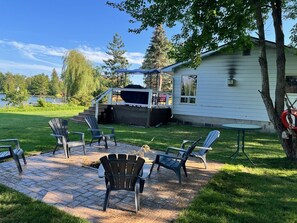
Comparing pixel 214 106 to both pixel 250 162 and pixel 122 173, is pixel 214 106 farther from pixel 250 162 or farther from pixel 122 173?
pixel 122 173

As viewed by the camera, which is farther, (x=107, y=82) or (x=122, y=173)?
(x=107, y=82)

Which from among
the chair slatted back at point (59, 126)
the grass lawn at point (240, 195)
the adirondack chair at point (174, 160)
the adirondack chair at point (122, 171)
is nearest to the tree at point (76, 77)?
the grass lawn at point (240, 195)

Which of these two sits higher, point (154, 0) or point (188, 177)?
point (154, 0)

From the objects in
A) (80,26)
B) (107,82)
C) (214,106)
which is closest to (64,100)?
(80,26)

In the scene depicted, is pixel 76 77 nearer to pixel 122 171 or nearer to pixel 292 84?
pixel 292 84

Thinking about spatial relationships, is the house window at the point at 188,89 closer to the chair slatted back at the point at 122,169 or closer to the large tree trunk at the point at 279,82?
the large tree trunk at the point at 279,82

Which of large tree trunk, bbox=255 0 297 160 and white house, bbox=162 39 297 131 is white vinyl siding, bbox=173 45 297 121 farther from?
large tree trunk, bbox=255 0 297 160

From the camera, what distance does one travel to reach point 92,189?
371 cm

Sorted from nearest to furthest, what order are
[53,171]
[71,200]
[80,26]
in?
1. [71,200]
2. [53,171]
3. [80,26]

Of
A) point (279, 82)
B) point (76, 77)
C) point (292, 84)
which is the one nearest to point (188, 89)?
point (292, 84)

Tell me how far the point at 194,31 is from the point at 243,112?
245 inches

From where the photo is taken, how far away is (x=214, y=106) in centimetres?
1208

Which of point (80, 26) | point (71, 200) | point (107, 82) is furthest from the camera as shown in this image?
point (107, 82)

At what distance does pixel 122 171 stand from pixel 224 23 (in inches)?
193
